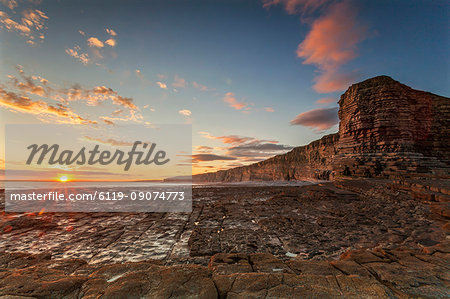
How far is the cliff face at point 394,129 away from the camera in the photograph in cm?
1719

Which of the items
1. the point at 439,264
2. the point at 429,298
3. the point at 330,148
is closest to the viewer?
the point at 429,298

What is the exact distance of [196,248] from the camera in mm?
4090

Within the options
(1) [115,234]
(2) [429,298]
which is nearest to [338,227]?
(2) [429,298]

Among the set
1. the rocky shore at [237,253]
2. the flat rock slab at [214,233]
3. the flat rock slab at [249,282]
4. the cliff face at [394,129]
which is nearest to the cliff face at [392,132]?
the cliff face at [394,129]

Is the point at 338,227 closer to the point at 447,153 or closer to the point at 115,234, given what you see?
the point at 115,234

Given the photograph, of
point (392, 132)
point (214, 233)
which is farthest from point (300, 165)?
point (214, 233)

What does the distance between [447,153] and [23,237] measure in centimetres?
3086

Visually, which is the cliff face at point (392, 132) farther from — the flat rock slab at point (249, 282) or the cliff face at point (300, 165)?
the flat rock slab at point (249, 282)

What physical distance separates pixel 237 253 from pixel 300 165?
49650mm

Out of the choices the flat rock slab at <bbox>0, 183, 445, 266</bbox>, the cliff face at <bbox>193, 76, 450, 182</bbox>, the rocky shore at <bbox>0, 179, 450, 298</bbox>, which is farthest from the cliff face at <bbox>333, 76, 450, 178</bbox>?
the flat rock slab at <bbox>0, 183, 445, 266</bbox>

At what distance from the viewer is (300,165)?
160 feet

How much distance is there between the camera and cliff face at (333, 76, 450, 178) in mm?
17188

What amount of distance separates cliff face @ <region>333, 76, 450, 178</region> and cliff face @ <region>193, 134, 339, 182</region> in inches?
→ 508

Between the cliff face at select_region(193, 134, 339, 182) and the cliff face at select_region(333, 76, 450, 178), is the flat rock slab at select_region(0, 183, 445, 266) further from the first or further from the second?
the cliff face at select_region(193, 134, 339, 182)
